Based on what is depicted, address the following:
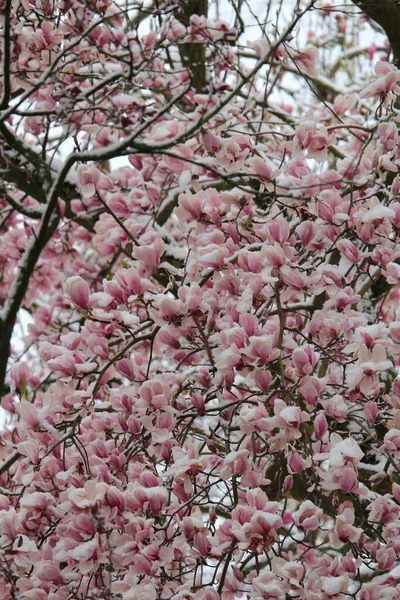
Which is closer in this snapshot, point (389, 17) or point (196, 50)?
point (389, 17)

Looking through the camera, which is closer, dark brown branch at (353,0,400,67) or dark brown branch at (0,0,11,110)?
dark brown branch at (0,0,11,110)

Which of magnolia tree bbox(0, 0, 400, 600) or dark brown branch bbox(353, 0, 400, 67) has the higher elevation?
dark brown branch bbox(353, 0, 400, 67)

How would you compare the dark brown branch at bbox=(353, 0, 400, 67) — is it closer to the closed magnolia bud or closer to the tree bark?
the tree bark

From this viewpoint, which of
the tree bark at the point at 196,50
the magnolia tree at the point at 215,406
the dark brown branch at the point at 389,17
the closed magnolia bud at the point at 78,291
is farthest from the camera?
the tree bark at the point at 196,50

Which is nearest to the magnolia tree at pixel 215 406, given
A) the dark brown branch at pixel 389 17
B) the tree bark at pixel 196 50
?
the dark brown branch at pixel 389 17

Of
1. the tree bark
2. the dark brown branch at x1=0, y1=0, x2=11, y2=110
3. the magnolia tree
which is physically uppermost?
the tree bark

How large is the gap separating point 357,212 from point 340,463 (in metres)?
0.80

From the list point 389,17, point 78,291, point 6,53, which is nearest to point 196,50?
point 389,17

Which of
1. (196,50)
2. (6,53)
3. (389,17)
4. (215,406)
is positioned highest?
(196,50)

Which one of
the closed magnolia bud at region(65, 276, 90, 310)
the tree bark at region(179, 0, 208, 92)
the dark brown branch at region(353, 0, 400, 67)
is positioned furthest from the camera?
A: the tree bark at region(179, 0, 208, 92)

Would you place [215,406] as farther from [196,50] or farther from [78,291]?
[196,50]

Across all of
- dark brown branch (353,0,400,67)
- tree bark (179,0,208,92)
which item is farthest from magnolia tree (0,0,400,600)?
tree bark (179,0,208,92)

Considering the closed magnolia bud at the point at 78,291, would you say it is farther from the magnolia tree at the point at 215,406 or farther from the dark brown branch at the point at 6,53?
the dark brown branch at the point at 6,53

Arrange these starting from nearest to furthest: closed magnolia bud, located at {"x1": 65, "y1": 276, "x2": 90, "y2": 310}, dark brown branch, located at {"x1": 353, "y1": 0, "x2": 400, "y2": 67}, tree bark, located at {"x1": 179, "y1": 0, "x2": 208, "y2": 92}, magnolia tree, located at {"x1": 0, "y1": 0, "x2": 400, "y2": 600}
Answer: magnolia tree, located at {"x1": 0, "y1": 0, "x2": 400, "y2": 600}, closed magnolia bud, located at {"x1": 65, "y1": 276, "x2": 90, "y2": 310}, dark brown branch, located at {"x1": 353, "y1": 0, "x2": 400, "y2": 67}, tree bark, located at {"x1": 179, "y1": 0, "x2": 208, "y2": 92}
